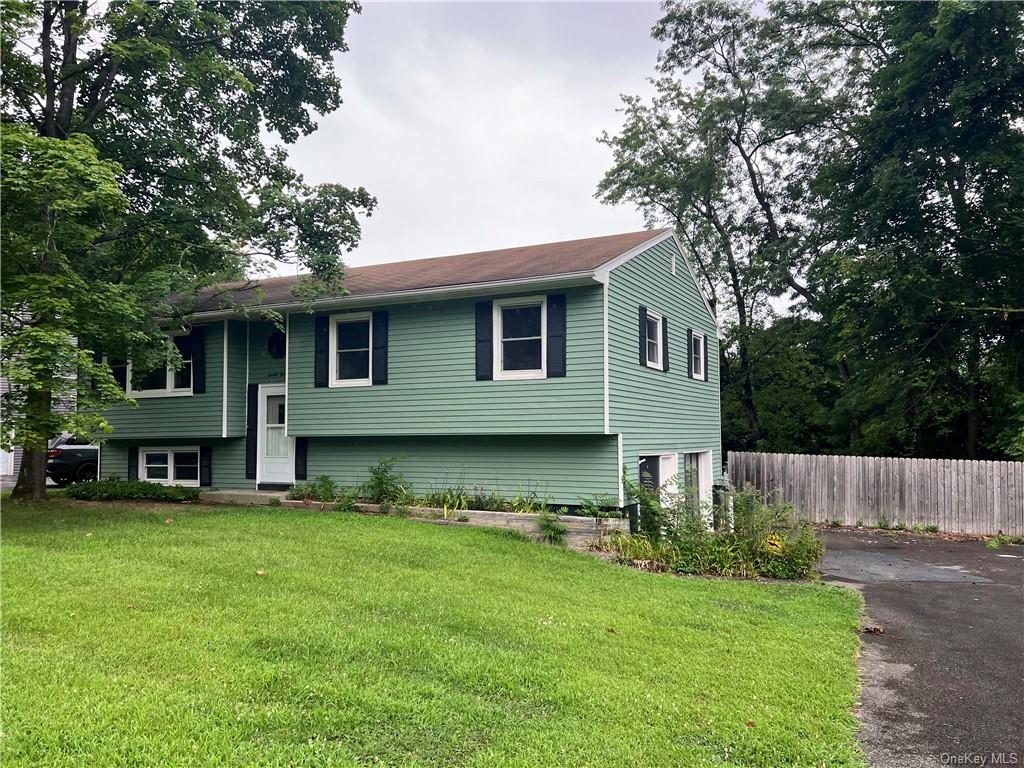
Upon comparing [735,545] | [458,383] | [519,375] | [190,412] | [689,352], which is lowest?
[735,545]

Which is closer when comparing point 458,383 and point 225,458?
point 458,383

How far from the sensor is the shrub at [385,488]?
11820 millimetres

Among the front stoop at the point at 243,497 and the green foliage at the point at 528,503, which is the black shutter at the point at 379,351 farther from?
the green foliage at the point at 528,503

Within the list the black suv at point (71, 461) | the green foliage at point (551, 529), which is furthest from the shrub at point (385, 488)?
the black suv at point (71, 461)

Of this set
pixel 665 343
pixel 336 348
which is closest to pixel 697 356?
pixel 665 343

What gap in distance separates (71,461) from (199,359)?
7238mm

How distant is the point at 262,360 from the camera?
1395 centimetres

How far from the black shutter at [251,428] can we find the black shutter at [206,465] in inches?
37.0

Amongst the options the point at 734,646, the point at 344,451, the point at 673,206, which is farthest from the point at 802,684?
the point at 673,206

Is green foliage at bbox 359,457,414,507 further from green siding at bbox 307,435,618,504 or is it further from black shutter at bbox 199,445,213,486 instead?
black shutter at bbox 199,445,213,486

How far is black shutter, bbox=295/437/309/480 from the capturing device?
13391 millimetres

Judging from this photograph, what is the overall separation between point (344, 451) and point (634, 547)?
624 cm

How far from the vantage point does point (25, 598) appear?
5230 mm

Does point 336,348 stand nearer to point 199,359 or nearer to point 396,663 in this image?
point 199,359
